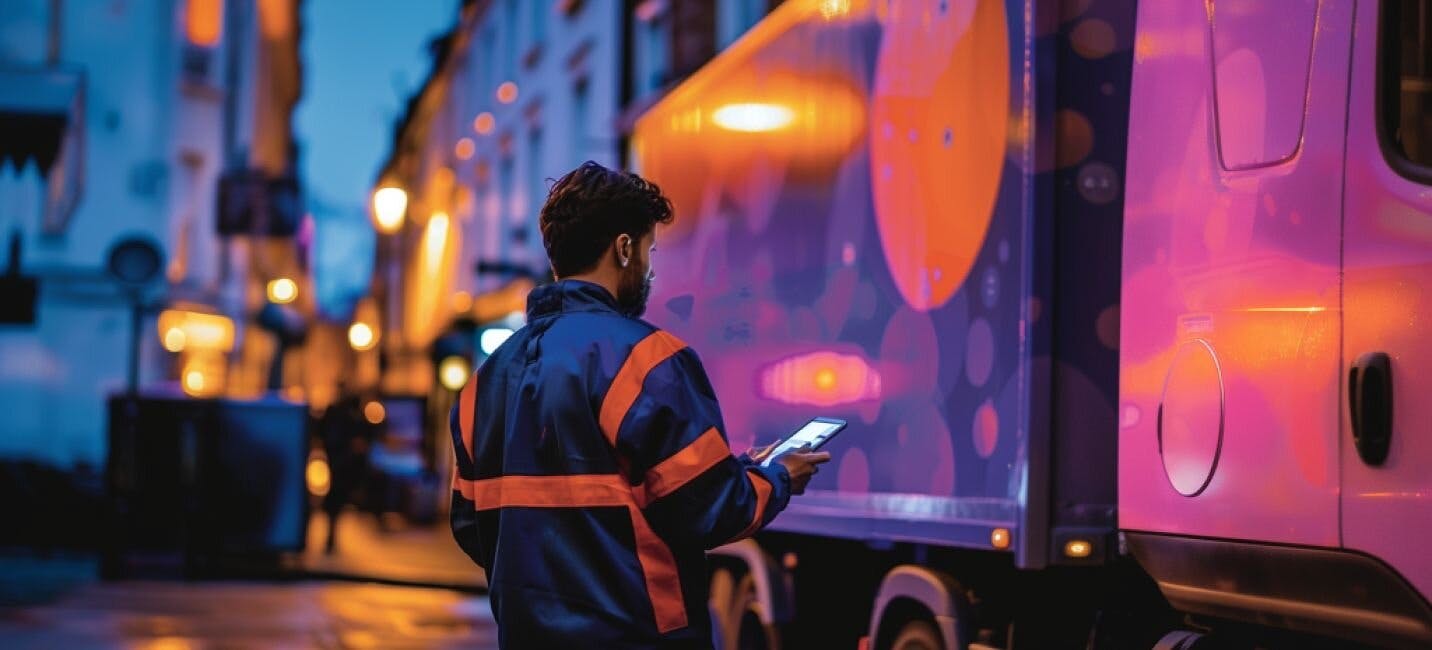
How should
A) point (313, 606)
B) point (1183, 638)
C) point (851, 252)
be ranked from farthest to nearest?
point (313, 606) → point (851, 252) → point (1183, 638)

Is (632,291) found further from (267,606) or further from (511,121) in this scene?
(511,121)

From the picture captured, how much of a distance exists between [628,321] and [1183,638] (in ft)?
6.28

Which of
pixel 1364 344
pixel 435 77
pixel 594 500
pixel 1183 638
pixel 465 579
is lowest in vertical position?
pixel 465 579

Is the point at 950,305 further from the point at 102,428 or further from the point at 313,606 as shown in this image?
the point at 102,428

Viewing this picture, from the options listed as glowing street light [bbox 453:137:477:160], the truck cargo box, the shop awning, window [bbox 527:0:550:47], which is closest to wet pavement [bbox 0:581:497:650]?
the shop awning

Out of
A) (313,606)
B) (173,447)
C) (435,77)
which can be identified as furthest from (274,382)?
(313,606)

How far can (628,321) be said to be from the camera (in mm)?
3547

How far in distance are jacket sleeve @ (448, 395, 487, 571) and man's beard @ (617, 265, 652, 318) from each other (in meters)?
0.39

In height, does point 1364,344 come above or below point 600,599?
above

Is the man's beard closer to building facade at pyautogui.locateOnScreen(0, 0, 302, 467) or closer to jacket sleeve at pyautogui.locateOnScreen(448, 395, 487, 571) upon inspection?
jacket sleeve at pyautogui.locateOnScreen(448, 395, 487, 571)

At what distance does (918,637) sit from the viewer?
6309 millimetres

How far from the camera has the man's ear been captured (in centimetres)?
364

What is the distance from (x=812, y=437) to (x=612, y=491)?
672 millimetres

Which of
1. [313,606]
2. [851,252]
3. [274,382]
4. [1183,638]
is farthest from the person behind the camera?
[274,382]
